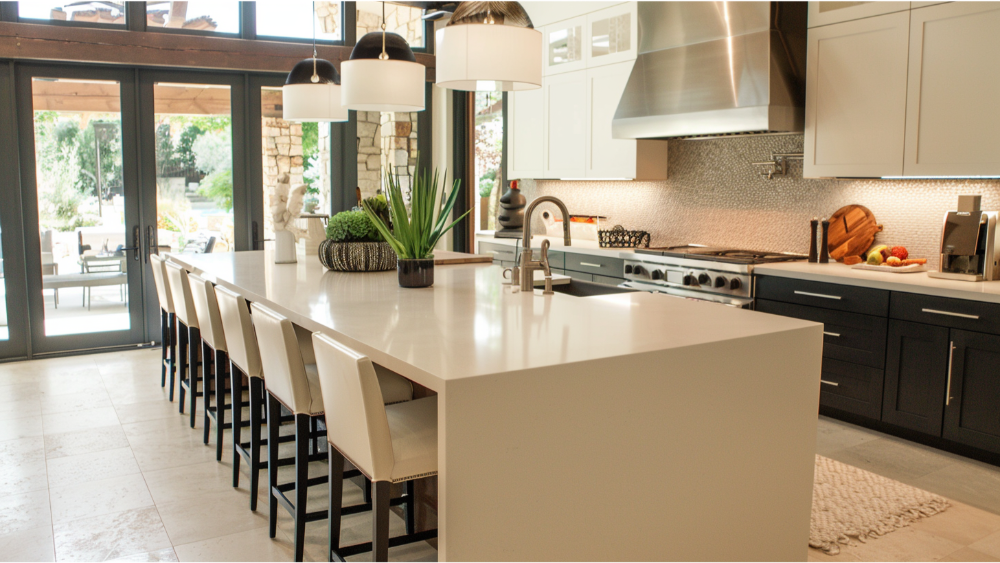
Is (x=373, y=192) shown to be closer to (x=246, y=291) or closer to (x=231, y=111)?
(x=231, y=111)

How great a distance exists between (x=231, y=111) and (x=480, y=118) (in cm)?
249

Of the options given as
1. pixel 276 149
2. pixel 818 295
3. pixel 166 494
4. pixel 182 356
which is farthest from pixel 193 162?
pixel 818 295

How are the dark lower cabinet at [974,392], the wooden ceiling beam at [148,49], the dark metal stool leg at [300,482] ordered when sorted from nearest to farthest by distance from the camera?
the dark metal stool leg at [300,482] < the dark lower cabinet at [974,392] < the wooden ceiling beam at [148,49]

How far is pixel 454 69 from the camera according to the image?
2711 mm

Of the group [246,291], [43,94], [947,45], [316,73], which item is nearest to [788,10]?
[947,45]

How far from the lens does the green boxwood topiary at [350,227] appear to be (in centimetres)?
383

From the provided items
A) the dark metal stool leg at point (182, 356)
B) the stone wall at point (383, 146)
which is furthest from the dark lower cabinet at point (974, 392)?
the stone wall at point (383, 146)

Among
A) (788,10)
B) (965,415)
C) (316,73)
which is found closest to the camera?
(965,415)

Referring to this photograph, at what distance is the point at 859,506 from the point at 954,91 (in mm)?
2209

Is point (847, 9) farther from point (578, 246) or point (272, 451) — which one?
point (272, 451)

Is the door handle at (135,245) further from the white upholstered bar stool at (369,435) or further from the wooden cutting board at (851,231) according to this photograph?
the wooden cutting board at (851,231)

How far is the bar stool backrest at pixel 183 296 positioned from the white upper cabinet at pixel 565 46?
3636 millimetres

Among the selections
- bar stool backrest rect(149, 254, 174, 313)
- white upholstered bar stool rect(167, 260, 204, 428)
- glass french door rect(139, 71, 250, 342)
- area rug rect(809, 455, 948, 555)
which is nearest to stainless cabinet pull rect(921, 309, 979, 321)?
area rug rect(809, 455, 948, 555)

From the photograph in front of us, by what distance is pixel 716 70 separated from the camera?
479 cm
